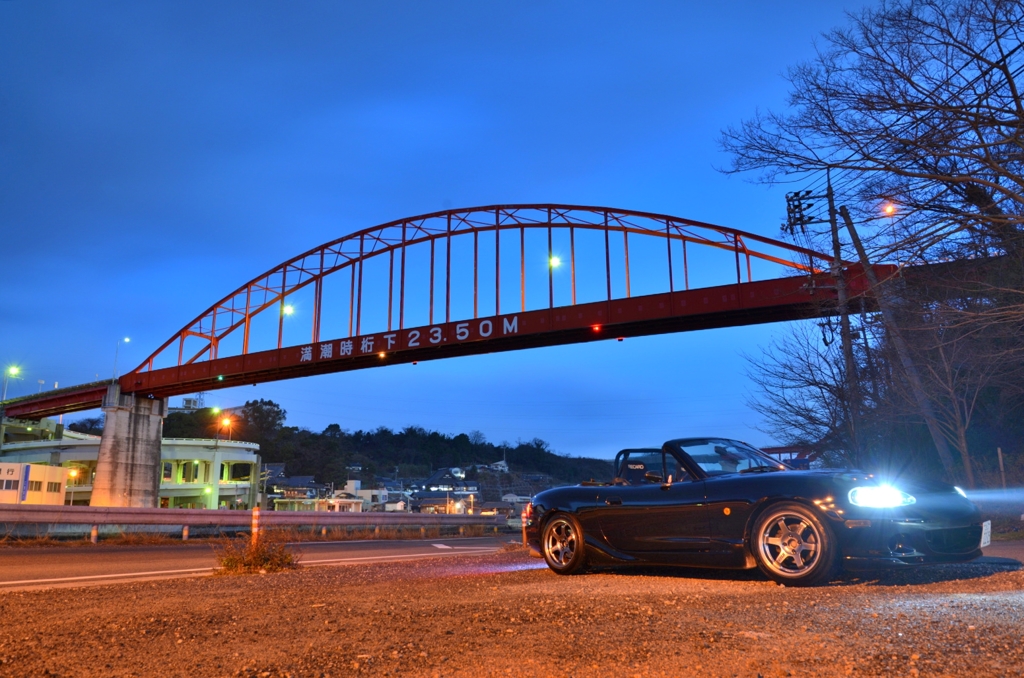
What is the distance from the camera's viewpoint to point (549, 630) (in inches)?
163

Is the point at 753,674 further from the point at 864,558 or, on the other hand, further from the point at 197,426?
the point at 197,426

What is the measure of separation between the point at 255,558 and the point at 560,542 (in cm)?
435

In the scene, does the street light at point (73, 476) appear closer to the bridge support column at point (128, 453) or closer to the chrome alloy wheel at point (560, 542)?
the bridge support column at point (128, 453)

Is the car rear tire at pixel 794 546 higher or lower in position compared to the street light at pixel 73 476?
lower

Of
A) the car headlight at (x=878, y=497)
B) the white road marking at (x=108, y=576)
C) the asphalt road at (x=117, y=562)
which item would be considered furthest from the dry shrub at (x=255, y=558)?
the car headlight at (x=878, y=497)

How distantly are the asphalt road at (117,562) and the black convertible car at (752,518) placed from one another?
4860 millimetres

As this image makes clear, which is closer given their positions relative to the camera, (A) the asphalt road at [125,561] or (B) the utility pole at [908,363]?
(A) the asphalt road at [125,561]

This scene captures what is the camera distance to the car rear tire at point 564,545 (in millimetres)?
7488

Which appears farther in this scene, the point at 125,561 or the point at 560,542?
the point at 125,561

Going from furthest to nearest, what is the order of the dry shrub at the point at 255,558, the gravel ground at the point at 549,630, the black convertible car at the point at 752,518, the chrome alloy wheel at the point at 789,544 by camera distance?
the dry shrub at the point at 255,558 → the chrome alloy wheel at the point at 789,544 → the black convertible car at the point at 752,518 → the gravel ground at the point at 549,630

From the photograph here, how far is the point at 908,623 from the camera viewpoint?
4.04 m

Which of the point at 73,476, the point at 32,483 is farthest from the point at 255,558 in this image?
the point at 73,476

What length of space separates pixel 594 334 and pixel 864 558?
30887 millimetres

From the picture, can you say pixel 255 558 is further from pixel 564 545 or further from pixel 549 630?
pixel 549 630
